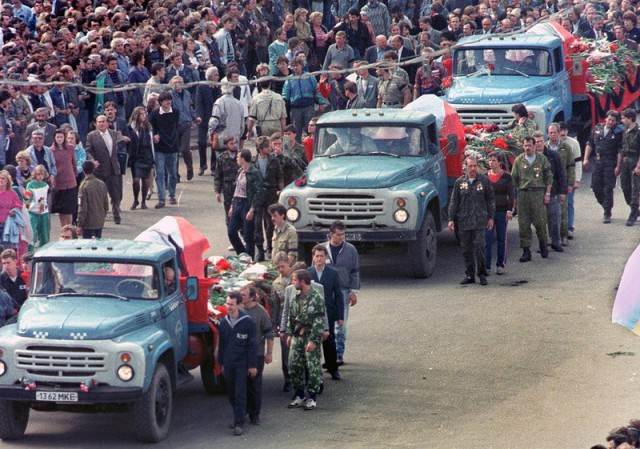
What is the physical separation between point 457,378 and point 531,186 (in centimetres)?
585

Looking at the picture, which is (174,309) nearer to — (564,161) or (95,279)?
(95,279)

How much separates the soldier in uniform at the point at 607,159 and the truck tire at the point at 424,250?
13.1 ft

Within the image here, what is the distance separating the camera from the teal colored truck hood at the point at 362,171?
2105 cm

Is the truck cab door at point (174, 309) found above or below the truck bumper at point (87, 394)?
above

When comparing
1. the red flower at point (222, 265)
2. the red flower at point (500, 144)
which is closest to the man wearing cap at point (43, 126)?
the red flower at point (500, 144)

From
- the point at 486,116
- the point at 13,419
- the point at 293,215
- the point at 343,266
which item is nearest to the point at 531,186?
the point at 293,215

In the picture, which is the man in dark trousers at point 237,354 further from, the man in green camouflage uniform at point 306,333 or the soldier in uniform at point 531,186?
the soldier in uniform at point 531,186

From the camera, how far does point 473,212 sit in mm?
20750

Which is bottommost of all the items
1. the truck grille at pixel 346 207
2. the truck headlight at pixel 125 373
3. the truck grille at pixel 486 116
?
the truck grille at pixel 346 207

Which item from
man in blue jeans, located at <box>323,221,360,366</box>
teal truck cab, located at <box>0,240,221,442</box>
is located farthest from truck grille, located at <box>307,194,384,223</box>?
teal truck cab, located at <box>0,240,221,442</box>

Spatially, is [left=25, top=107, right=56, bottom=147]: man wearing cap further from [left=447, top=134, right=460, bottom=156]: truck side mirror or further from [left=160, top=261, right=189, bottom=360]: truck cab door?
[left=160, top=261, right=189, bottom=360]: truck cab door

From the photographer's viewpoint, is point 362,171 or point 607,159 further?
point 607,159

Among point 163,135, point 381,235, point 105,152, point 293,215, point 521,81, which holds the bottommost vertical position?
point 381,235

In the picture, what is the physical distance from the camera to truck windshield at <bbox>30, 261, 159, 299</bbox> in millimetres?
15273
